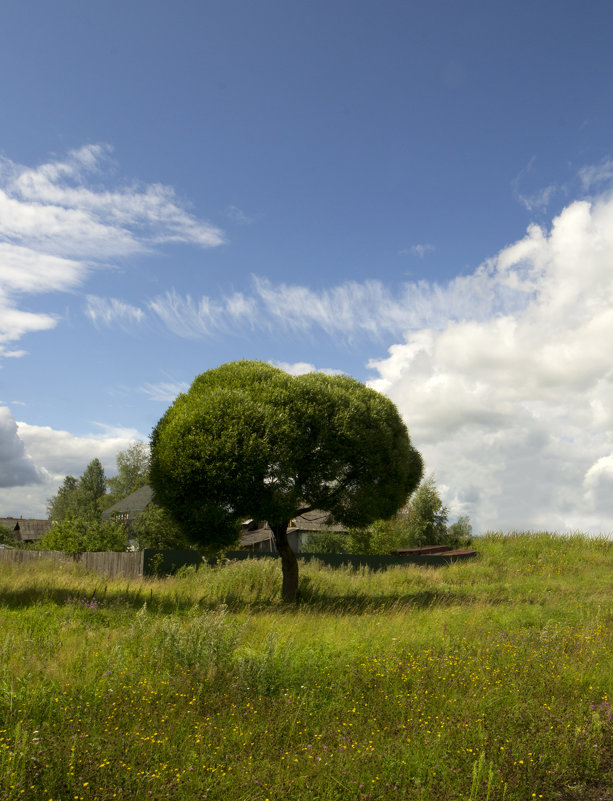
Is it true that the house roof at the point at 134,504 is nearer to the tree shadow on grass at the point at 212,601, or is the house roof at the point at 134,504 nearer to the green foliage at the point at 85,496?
the green foliage at the point at 85,496

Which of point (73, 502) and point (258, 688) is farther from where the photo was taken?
point (73, 502)

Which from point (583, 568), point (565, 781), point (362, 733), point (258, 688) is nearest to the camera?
point (565, 781)

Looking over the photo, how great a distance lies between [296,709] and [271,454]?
35.4 feet

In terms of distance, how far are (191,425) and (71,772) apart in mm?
13081

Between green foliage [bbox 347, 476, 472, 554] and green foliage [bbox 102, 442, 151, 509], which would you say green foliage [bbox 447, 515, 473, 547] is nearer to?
green foliage [bbox 347, 476, 472, 554]

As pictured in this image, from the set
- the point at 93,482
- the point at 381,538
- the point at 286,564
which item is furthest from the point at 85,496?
the point at 286,564

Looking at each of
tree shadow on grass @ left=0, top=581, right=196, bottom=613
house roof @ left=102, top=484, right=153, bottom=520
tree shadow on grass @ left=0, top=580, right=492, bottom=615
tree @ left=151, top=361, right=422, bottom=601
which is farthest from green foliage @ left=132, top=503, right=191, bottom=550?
tree shadow on grass @ left=0, top=581, right=196, bottom=613

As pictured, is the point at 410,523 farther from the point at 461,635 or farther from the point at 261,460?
the point at 461,635

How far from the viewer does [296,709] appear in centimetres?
734

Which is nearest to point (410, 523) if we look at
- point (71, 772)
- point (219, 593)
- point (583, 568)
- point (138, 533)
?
point (583, 568)

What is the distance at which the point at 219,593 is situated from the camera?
19.4 metres

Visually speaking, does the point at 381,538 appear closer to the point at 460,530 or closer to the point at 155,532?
the point at 460,530

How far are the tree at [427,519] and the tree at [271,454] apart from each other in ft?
72.7

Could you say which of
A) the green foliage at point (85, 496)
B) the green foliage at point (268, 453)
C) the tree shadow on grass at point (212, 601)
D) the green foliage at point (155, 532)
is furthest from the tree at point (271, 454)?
the green foliage at point (85, 496)
